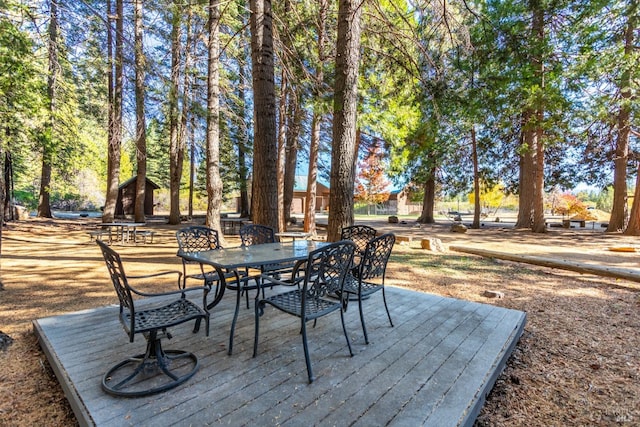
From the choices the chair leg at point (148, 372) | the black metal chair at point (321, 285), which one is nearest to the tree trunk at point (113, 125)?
the chair leg at point (148, 372)

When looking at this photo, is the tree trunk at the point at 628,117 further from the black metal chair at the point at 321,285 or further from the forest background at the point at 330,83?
the black metal chair at the point at 321,285

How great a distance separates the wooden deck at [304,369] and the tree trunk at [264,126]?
2.27 m

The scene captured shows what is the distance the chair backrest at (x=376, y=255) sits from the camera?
2.71 meters

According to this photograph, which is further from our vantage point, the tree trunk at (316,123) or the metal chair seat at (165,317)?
the tree trunk at (316,123)

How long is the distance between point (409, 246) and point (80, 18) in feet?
28.9

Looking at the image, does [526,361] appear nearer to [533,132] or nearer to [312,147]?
[312,147]

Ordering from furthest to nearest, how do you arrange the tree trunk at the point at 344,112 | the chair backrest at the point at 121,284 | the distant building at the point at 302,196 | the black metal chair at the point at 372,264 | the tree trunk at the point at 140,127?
the distant building at the point at 302,196 → the tree trunk at the point at 140,127 → the tree trunk at the point at 344,112 → the black metal chair at the point at 372,264 → the chair backrest at the point at 121,284

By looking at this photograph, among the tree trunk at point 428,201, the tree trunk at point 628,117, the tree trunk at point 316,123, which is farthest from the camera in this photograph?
the tree trunk at point 428,201

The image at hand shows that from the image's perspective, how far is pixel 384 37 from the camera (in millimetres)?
6809

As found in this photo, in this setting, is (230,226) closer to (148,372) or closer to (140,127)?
(140,127)

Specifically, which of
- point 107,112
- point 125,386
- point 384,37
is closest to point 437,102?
point 384,37

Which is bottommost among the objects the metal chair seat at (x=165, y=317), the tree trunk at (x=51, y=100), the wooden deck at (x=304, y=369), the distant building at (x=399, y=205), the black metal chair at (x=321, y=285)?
the wooden deck at (x=304, y=369)

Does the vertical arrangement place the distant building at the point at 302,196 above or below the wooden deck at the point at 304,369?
above

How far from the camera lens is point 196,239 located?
355 cm
